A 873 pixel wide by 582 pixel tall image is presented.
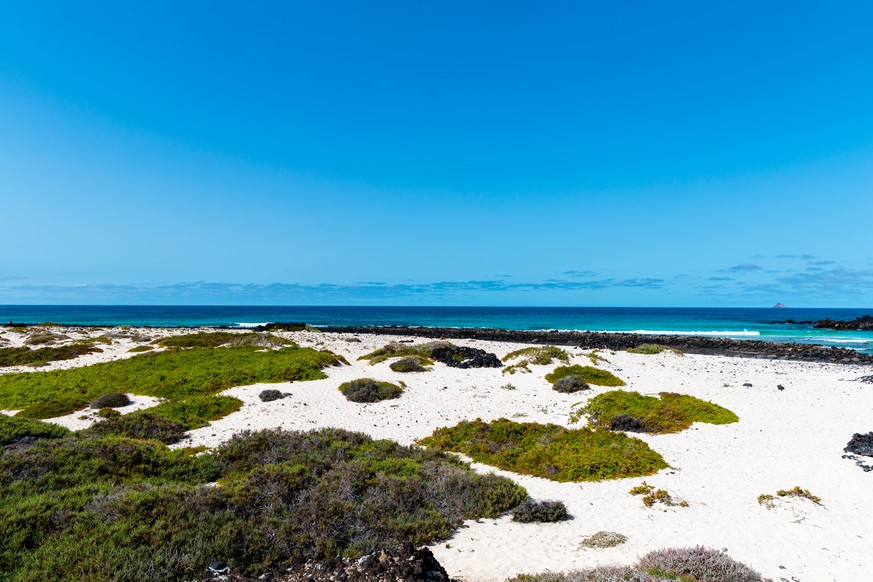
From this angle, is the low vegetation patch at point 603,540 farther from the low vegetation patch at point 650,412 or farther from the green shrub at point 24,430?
the green shrub at point 24,430

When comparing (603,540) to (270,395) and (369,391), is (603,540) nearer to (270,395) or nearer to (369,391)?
(369,391)

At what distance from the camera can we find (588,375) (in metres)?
24.3

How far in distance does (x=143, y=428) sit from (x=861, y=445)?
73.1 feet

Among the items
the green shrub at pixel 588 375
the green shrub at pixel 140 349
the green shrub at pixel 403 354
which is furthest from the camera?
the green shrub at pixel 140 349

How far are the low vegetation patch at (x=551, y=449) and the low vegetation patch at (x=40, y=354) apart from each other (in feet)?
97.9

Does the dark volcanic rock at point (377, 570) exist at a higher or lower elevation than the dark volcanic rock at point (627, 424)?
higher

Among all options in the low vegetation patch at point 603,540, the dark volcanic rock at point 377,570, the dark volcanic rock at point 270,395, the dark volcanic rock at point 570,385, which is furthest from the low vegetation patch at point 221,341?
the low vegetation patch at point 603,540

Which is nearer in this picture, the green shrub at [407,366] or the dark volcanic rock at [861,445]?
the dark volcanic rock at [861,445]

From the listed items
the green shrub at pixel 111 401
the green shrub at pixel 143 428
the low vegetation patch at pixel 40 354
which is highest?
the green shrub at pixel 143 428

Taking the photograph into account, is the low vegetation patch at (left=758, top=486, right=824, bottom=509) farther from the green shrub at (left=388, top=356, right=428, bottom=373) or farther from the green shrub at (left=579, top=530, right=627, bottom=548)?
the green shrub at (left=388, top=356, right=428, bottom=373)

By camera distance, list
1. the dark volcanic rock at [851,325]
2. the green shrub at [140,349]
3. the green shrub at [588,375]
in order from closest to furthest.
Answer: the green shrub at [588,375], the green shrub at [140,349], the dark volcanic rock at [851,325]

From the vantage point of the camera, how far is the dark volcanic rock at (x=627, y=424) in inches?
634

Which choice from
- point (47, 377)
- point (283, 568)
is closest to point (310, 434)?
point (283, 568)

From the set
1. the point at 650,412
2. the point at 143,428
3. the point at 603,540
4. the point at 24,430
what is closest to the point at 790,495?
the point at 603,540
